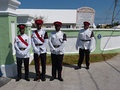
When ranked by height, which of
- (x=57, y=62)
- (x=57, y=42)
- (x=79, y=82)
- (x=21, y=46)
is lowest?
(x=79, y=82)

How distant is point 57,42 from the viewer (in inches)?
197

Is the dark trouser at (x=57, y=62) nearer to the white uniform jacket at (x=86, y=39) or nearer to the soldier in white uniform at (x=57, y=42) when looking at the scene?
the soldier in white uniform at (x=57, y=42)

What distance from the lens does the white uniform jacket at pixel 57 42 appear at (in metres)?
4.98

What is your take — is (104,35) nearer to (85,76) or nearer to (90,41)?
Result: (90,41)

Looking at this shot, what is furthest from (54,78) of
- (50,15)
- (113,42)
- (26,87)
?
(50,15)

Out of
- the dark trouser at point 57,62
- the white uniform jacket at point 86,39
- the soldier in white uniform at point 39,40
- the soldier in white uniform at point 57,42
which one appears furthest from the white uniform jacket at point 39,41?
the white uniform jacket at point 86,39

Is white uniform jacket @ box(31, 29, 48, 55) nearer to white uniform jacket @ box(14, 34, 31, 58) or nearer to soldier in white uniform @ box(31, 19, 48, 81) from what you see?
soldier in white uniform @ box(31, 19, 48, 81)

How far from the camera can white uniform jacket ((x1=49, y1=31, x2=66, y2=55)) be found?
498 cm

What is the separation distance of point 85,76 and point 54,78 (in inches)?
42.5

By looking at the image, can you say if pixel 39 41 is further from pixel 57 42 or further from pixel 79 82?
pixel 79 82

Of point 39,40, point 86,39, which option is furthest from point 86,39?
point 39,40

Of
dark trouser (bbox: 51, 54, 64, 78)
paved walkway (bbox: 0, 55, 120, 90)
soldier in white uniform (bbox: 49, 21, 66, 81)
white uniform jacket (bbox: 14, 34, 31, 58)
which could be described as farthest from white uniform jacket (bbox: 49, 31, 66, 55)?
paved walkway (bbox: 0, 55, 120, 90)

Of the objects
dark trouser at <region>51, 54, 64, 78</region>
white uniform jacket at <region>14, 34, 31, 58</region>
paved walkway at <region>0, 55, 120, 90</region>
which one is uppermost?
white uniform jacket at <region>14, 34, 31, 58</region>

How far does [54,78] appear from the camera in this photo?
5367 mm
